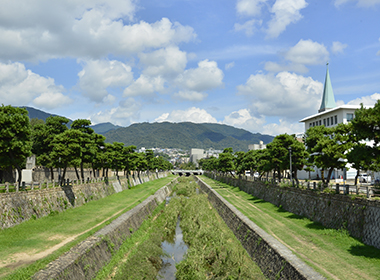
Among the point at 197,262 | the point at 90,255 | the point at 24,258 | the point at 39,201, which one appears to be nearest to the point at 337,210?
the point at 197,262

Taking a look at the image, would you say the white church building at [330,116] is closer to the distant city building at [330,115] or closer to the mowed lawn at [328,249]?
the distant city building at [330,115]

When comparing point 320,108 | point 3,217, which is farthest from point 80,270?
point 320,108

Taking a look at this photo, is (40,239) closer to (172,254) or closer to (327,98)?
(172,254)

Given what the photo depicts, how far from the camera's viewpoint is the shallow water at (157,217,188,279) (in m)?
21.9

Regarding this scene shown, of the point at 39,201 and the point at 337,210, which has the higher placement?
the point at 337,210

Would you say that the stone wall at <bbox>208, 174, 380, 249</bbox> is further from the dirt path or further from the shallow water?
the dirt path

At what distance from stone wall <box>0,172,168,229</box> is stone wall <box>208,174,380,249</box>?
25.2 metres

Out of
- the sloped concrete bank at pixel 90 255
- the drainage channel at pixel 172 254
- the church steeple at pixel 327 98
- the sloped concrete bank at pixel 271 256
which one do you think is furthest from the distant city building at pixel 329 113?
the sloped concrete bank at pixel 90 255

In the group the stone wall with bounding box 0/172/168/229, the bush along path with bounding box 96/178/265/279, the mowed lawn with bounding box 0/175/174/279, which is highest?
the stone wall with bounding box 0/172/168/229

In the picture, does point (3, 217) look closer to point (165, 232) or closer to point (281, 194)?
point (165, 232)

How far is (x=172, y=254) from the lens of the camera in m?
26.5

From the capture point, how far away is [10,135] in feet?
91.9

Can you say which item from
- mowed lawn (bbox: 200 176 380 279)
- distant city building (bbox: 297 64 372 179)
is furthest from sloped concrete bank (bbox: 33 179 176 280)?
distant city building (bbox: 297 64 372 179)

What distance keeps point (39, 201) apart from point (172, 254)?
13.6 meters
